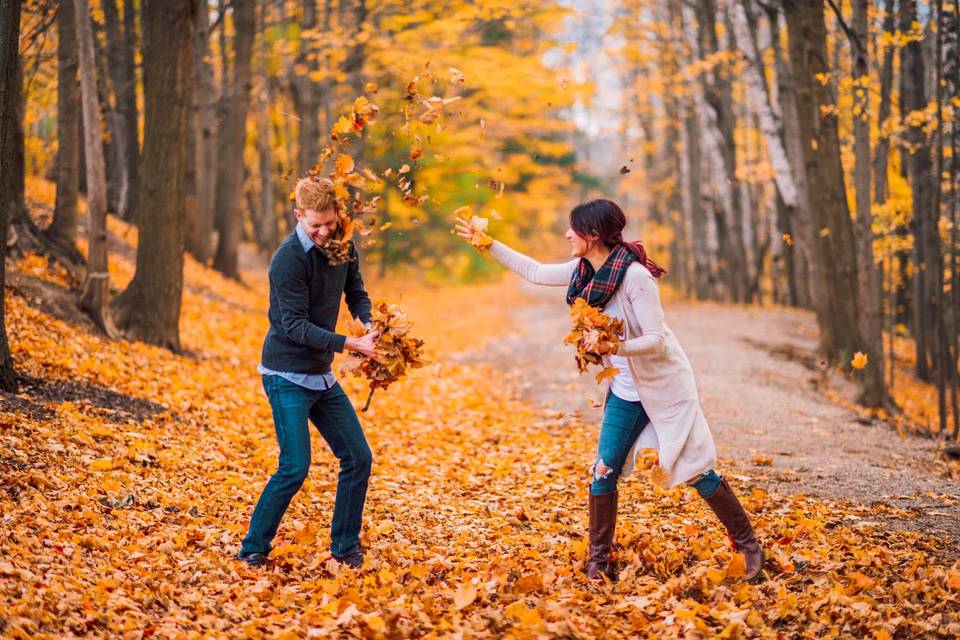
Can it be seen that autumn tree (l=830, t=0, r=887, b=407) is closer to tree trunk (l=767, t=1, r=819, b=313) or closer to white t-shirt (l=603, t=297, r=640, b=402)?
tree trunk (l=767, t=1, r=819, b=313)

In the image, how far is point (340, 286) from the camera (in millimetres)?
5012

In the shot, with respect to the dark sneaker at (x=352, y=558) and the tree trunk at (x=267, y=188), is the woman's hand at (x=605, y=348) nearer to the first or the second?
the dark sneaker at (x=352, y=558)

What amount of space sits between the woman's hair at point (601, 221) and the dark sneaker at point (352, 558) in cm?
232

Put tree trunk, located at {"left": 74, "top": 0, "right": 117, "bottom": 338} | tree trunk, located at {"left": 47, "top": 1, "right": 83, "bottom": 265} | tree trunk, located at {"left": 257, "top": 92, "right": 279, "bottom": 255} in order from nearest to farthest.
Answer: tree trunk, located at {"left": 74, "top": 0, "right": 117, "bottom": 338} → tree trunk, located at {"left": 47, "top": 1, "right": 83, "bottom": 265} → tree trunk, located at {"left": 257, "top": 92, "right": 279, "bottom": 255}

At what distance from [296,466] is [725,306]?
70.9ft

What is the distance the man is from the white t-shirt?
4.41 ft

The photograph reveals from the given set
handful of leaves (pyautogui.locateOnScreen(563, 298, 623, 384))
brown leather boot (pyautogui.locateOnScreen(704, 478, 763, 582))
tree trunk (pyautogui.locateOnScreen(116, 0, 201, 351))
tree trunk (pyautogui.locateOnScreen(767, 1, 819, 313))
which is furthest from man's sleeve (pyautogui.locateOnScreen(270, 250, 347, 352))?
tree trunk (pyautogui.locateOnScreen(767, 1, 819, 313))

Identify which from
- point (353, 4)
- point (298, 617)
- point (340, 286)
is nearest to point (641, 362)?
point (340, 286)

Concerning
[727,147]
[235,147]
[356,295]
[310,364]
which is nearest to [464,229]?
[356,295]

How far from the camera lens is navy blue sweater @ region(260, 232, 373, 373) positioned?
4.71m

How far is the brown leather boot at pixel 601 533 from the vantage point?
4.97 meters

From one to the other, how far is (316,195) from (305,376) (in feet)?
3.33

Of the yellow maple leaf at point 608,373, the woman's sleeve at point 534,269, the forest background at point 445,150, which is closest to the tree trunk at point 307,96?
the forest background at point 445,150

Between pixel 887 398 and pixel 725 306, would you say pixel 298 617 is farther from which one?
pixel 725 306
